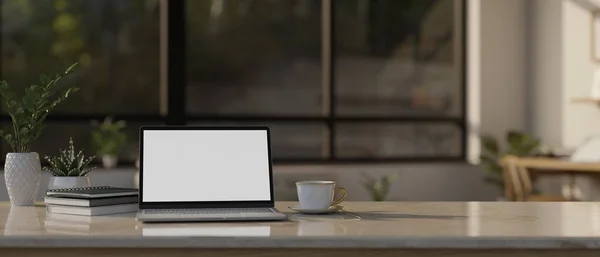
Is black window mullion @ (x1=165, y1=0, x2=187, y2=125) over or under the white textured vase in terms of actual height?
over

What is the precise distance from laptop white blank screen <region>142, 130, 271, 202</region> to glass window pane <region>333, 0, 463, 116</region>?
5294mm

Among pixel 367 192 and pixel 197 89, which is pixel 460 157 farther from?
pixel 197 89

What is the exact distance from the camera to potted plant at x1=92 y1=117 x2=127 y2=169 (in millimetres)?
6871

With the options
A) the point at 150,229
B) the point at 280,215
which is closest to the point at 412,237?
the point at 280,215

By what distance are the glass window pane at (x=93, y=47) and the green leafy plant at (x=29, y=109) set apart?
4.70 meters

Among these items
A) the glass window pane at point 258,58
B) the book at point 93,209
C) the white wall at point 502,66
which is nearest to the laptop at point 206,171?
the book at point 93,209

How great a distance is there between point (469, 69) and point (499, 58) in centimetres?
26

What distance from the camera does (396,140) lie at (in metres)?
7.88

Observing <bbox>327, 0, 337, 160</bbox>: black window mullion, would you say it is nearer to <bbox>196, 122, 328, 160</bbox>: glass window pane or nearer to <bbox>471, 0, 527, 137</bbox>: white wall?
<bbox>196, 122, 328, 160</bbox>: glass window pane

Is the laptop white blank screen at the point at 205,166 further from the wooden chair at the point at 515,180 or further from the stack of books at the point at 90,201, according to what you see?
the wooden chair at the point at 515,180

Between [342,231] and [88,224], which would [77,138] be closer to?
[88,224]

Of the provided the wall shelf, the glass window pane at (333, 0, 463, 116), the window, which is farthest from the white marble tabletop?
the glass window pane at (333, 0, 463, 116)

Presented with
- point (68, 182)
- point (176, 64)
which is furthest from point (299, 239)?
point (176, 64)

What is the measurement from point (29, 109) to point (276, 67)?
16.7 ft
